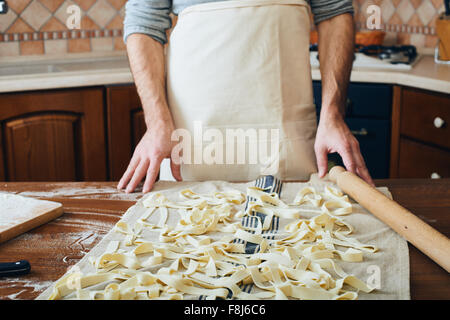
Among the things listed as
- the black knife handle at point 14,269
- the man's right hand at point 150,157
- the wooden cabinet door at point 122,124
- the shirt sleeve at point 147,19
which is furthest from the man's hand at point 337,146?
the wooden cabinet door at point 122,124

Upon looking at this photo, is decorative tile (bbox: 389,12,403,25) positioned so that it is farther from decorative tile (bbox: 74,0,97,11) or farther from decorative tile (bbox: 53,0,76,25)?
decorative tile (bbox: 53,0,76,25)

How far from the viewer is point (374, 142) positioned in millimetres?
2303

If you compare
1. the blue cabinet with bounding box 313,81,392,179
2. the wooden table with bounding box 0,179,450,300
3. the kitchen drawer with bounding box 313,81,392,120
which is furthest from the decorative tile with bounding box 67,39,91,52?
the wooden table with bounding box 0,179,450,300

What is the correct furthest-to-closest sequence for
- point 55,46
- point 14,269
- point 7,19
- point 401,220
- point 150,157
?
1. point 55,46
2. point 7,19
3. point 150,157
4. point 401,220
5. point 14,269

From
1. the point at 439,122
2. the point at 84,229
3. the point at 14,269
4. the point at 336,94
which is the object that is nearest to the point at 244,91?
the point at 336,94

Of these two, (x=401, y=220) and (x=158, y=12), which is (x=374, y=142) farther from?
(x=401, y=220)

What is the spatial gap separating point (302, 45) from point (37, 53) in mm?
1692

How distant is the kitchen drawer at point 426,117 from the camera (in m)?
2.00

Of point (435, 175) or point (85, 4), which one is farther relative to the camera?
point (85, 4)

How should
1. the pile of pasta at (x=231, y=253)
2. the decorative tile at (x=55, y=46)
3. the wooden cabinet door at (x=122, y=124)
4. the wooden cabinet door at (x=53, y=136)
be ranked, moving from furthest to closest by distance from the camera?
the decorative tile at (x=55, y=46) → the wooden cabinet door at (x=122, y=124) → the wooden cabinet door at (x=53, y=136) → the pile of pasta at (x=231, y=253)

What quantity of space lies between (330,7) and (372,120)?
0.94 m

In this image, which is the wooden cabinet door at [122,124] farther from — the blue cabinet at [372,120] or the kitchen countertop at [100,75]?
the blue cabinet at [372,120]

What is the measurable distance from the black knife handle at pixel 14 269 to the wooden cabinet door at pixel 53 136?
153 centimetres

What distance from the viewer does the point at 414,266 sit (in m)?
0.74
